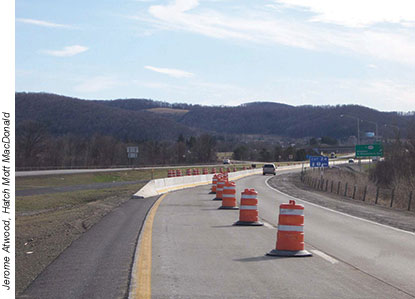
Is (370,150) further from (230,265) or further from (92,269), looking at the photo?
(92,269)

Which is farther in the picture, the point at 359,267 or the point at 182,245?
the point at 182,245

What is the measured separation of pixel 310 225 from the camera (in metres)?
17.4

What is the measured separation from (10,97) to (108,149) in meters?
122

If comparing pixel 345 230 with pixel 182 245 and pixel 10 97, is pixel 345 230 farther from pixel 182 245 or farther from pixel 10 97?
pixel 10 97

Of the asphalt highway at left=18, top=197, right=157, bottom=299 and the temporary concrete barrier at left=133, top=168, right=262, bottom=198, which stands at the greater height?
the asphalt highway at left=18, top=197, right=157, bottom=299

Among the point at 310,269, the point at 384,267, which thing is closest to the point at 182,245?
the point at 310,269

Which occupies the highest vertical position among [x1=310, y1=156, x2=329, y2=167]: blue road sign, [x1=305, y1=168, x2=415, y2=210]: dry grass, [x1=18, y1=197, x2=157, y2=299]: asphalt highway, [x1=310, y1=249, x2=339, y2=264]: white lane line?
[x1=310, y1=156, x2=329, y2=167]: blue road sign

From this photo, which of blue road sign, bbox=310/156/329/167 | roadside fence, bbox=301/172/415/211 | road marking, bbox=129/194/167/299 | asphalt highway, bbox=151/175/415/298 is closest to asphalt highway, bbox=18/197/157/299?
road marking, bbox=129/194/167/299

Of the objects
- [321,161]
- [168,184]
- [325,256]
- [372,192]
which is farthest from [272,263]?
[321,161]

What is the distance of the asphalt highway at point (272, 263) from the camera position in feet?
27.0

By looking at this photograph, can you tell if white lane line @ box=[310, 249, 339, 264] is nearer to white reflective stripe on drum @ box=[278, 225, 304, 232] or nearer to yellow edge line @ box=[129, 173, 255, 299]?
white reflective stripe on drum @ box=[278, 225, 304, 232]

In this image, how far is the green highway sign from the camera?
195 feet

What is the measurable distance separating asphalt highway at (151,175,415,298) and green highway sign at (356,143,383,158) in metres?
44.1

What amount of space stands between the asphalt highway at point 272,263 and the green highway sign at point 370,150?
44054 millimetres
